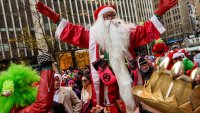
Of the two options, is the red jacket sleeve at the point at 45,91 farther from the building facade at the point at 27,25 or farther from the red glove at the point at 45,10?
the building facade at the point at 27,25

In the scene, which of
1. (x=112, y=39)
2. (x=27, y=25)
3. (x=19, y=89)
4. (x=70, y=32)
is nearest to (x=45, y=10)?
(x=70, y=32)

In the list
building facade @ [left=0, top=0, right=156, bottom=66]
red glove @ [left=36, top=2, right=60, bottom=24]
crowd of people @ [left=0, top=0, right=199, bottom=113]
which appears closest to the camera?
crowd of people @ [left=0, top=0, right=199, bottom=113]

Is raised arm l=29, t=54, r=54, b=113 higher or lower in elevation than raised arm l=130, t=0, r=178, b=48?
lower

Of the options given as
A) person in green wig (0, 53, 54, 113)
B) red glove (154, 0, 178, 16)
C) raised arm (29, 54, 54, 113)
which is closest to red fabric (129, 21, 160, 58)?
red glove (154, 0, 178, 16)

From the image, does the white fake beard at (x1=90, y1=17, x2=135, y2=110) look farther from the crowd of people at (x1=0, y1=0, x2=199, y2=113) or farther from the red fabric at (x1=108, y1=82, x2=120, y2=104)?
the red fabric at (x1=108, y1=82, x2=120, y2=104)

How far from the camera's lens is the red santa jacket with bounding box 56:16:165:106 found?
391 centimetres

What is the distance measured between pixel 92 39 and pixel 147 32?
67cm

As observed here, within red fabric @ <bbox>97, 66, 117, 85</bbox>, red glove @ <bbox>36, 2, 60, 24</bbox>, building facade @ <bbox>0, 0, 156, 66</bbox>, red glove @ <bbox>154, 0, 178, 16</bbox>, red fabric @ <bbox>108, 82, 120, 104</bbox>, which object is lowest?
red fabric @ <bbox>108, 82, 120, 104</bbox>

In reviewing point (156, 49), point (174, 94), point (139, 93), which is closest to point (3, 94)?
point (139, 93)

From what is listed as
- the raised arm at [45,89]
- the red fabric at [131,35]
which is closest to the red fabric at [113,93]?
the red fabric at [131,35]

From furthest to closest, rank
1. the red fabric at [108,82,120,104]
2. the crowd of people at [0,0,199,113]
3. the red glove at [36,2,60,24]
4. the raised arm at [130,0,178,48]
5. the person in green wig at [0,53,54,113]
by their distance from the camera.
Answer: the red glove at [36,2,60,24], the raised arm at [130,0,178,48], the red fabric at [108,82,120,104], the crowd of people at [0,0,199,113], the person in green wig at [0,53,54,113]

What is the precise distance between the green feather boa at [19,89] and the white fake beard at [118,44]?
→ 1.00m

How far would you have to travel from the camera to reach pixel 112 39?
3.90 m

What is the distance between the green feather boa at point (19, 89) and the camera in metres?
2.99
